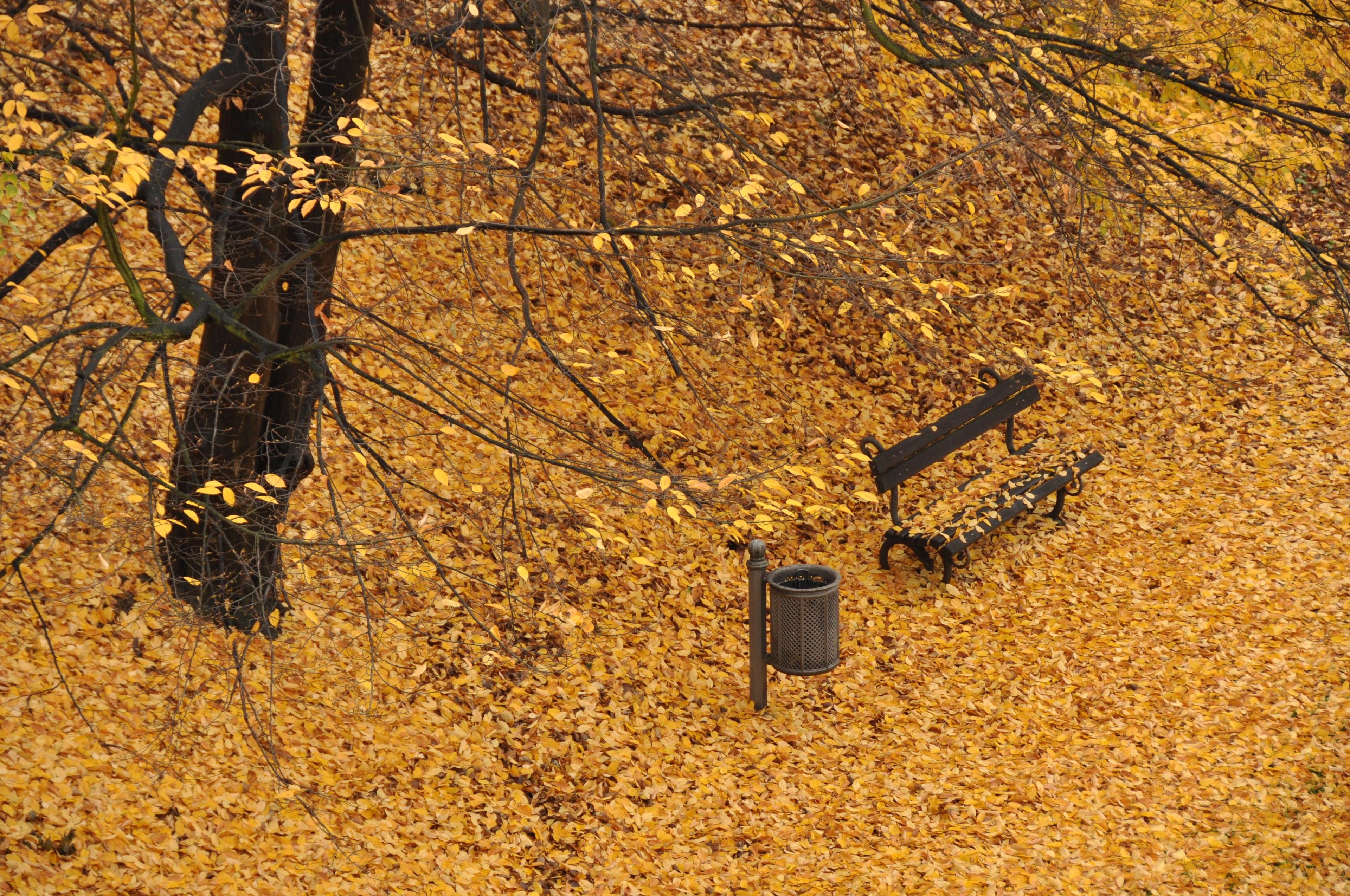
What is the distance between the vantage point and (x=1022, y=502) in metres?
8.18

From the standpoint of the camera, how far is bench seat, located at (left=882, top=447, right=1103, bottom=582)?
7887 millimetres

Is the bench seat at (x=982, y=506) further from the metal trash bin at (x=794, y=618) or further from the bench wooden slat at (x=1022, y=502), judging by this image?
the metal trash bin at (x=794, y=618)

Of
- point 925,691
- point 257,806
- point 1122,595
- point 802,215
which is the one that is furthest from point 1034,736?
point 257,806

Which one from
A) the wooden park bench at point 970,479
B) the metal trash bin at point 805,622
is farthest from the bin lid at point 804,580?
the wooden park bench at point 970,479

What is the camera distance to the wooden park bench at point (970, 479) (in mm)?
7859

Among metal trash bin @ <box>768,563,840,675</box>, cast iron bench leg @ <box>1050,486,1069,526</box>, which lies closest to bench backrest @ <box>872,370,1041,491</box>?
cast iron bench leg @ <box>1050,486,1069,526</box>

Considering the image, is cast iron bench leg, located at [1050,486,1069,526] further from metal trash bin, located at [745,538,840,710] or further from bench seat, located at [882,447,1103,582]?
metal trash bin, located at [745,538,840,710]

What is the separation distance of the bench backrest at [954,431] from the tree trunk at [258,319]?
3.67 meters

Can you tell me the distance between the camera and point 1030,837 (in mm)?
5969

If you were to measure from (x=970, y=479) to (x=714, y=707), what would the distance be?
9.75 feet

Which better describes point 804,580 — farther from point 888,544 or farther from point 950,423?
point 950,423

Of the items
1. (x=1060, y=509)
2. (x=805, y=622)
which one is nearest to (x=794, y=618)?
(x=805, y=622)

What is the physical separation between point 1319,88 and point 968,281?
3.20m

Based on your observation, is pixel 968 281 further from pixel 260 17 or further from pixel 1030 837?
pixel 260 17
